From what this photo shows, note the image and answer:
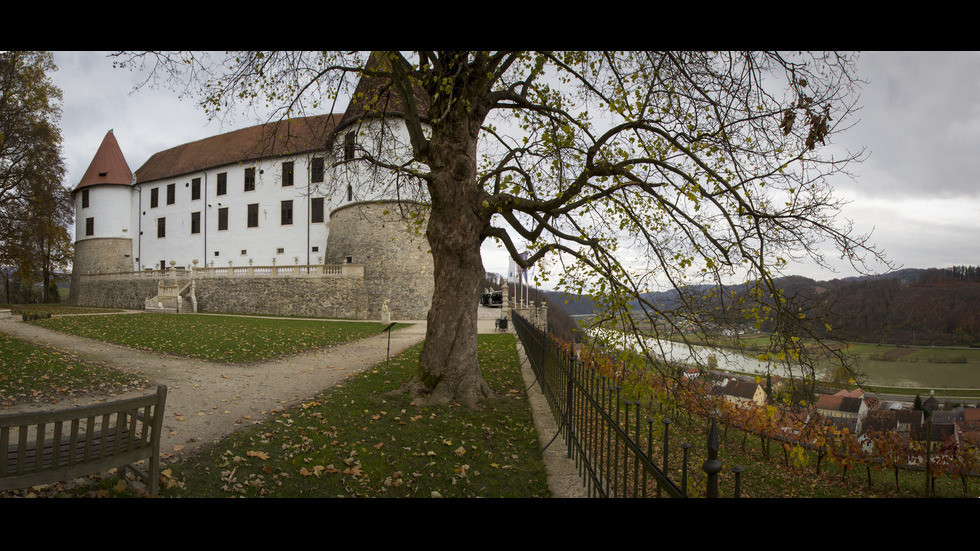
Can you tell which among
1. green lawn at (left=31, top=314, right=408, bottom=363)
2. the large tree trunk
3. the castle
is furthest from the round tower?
the large tree trunk

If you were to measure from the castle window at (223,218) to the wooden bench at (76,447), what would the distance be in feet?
120

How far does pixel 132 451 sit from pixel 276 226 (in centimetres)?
3291

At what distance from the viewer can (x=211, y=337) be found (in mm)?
14070

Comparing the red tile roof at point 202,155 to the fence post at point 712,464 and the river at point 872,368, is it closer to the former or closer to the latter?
the river at point 872,368

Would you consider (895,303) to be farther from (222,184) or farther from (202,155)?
(202,155)

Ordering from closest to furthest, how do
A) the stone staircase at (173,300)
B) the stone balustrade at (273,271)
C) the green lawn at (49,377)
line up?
the green lawn at (49,377) → the stone staircase at (173,300) → the stone balustrade at (273,271)

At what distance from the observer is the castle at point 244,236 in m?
28.1

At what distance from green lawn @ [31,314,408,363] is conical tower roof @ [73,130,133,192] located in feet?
93.8

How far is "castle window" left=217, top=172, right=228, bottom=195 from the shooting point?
36000 mm

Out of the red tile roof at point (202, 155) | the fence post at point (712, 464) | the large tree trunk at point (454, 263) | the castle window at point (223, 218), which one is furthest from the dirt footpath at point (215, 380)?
the red tile roof at point (202, 155)

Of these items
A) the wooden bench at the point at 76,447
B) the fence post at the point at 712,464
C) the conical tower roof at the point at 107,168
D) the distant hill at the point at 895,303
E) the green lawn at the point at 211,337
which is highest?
the conical tower roof at the point at 107,168

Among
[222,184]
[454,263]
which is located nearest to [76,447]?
[454,263]

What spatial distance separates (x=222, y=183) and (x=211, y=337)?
2695 centimetres

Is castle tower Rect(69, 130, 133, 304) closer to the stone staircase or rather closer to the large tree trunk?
the stone staircase
